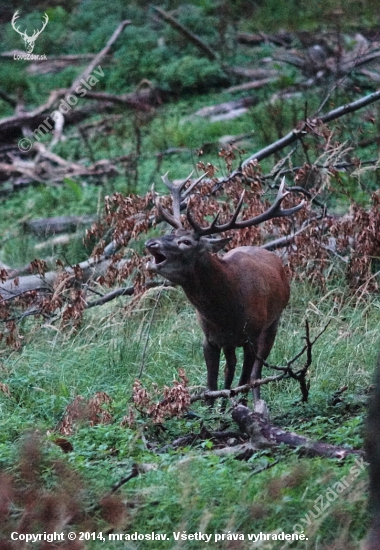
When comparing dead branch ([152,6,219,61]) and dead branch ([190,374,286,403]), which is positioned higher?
dead branch ([152,6,219,61])

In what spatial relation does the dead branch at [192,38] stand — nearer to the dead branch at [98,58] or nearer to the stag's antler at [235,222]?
the dead branch at [98,58]

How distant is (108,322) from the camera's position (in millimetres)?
9062

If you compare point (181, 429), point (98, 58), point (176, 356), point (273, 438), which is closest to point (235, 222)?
point (181, 429)

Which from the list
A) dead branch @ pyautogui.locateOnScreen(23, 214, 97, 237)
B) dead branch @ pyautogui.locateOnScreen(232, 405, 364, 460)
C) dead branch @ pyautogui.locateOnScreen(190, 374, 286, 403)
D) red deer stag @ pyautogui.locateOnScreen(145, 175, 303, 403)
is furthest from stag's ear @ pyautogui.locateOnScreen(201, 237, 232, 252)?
dead branch @ pyautogui.locateOnScreen(23, 214, 97, 237)

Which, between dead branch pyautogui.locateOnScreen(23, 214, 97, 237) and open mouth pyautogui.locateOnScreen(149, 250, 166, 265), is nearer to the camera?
open mouth pyautogui.locateOnScreen(149, 250, 166, 265)

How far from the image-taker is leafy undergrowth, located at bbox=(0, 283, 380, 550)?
16.4 ft

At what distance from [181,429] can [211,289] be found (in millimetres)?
975

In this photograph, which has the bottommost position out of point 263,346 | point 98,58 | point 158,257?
point 263,346

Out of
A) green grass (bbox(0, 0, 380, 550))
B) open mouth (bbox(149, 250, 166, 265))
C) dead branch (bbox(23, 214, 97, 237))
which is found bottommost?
dead branch (bbox(23, 214, 97, 237))

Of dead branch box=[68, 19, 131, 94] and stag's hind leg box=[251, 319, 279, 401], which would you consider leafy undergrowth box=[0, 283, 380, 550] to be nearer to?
stag's hind leg box=[251, 319, 279, 401]

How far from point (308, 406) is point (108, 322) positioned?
2.61 m

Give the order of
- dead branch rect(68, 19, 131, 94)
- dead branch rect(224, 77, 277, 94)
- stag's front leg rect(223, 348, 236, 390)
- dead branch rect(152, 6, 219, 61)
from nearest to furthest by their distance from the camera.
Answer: stag's front leg rect(223, 348, 236, 390) < dead branch rect(224, 77, 277, 94) < dead branch rect(68, 19, 131, 94) < dead branch rect(152, 6, 219, 61)

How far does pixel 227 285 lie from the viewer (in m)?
7.04

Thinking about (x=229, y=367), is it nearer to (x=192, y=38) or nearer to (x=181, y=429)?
(x=181, y=429)
